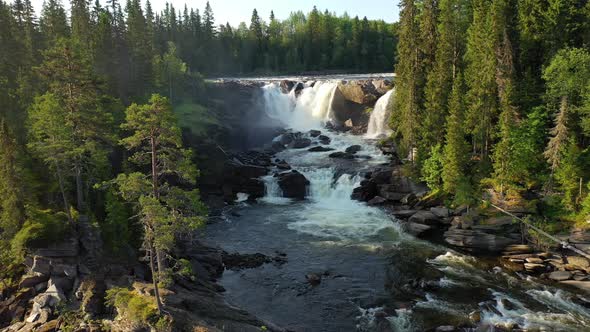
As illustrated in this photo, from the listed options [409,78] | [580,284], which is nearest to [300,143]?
[409,78]

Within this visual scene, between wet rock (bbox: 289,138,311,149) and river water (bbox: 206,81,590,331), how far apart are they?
18.7 metres

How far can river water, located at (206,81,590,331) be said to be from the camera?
24.8 metres

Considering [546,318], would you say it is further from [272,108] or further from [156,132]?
[272,108]

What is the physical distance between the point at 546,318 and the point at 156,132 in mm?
23243

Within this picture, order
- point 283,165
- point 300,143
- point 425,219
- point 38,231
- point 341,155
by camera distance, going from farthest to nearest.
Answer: point 300,143
point 341,155
point 283,165
point 425,219
point 38,231

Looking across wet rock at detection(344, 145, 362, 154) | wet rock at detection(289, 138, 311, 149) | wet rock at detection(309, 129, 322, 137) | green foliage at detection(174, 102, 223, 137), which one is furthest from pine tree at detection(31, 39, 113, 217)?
wet rock at detection(309, 129, 322, 137)

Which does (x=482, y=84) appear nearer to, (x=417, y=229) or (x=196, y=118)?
(x=417, y=229)

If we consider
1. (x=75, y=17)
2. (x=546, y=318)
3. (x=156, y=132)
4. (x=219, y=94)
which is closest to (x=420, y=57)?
(x=546, y=318)

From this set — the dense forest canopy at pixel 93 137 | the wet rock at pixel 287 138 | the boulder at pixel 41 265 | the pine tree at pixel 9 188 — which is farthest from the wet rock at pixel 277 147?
the boulder at pixel 41 265

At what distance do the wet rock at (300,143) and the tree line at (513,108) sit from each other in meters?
21.9

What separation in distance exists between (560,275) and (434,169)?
1534 centimetres

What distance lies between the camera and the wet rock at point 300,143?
65.2 metres

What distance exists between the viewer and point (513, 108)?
36938 millimetres

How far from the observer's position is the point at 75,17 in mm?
63562
